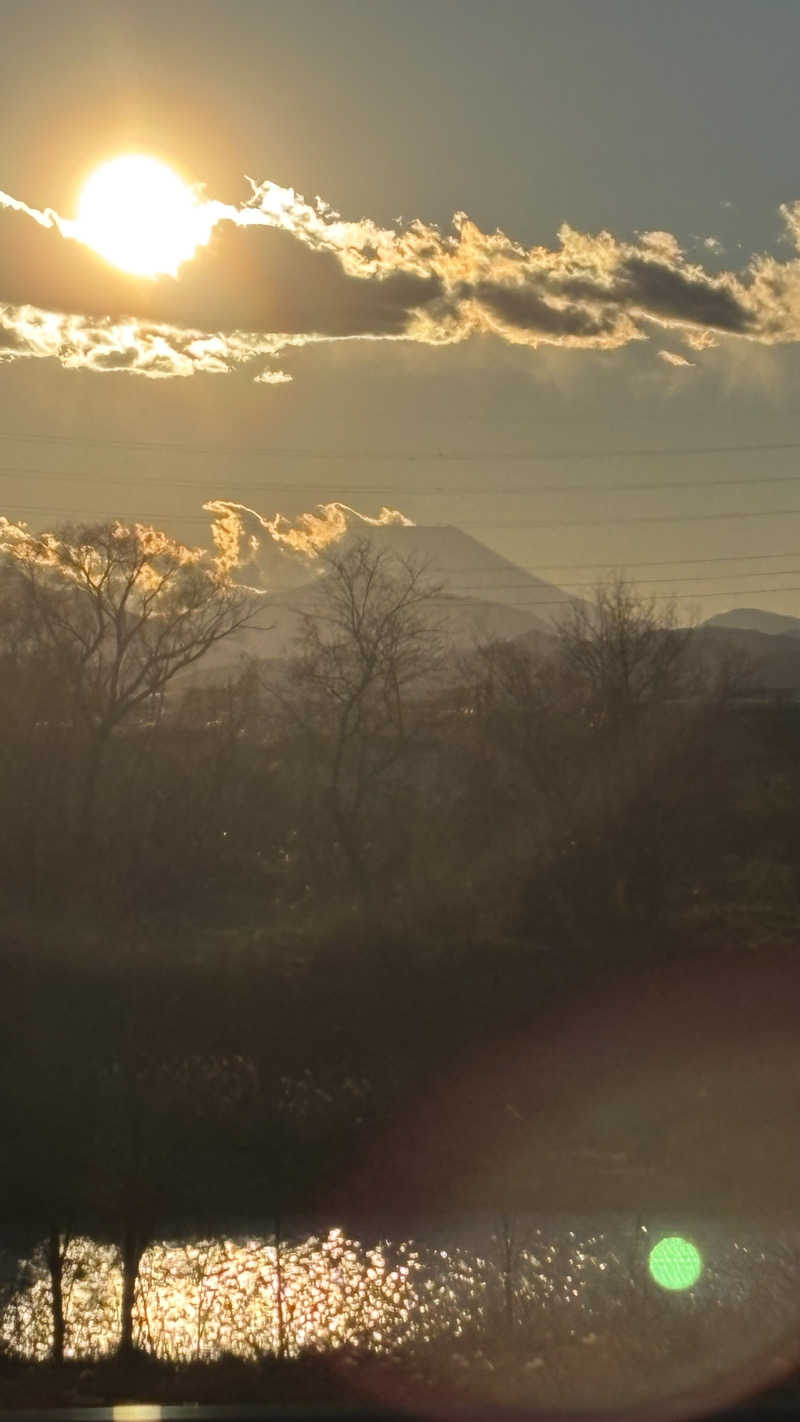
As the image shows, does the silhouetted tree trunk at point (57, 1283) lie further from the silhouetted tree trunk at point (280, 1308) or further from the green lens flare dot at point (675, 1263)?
the green lens flare dot at point (675, 1263)

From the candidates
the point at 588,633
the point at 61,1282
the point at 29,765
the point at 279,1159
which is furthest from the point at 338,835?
the point at 61,1282

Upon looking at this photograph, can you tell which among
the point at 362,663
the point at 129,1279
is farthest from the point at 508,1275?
the point at 362,663

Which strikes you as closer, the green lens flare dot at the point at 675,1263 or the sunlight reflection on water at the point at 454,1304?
the sunlight reflection on water at the point at 454,1304

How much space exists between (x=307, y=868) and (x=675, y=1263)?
3008 centimetres

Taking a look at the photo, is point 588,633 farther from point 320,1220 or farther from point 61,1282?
point 61,1282

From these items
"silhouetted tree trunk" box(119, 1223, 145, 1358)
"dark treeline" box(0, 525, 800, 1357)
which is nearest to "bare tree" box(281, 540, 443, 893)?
"dark treeline" box(0, 525, 800, 1357)

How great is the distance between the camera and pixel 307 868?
46.4 meters

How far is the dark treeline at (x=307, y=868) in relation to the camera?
26.4 metres

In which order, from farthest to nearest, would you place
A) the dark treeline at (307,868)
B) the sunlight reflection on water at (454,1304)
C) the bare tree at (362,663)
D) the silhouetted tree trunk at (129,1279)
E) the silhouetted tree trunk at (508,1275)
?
the bare tree at (362,663)
the dark treeline at (307,868)
the silhouetted tree trunk at (508,1275)
the silhouetted tree trunk at (129,1279)
the sunlight reflection on water at (454,1304)

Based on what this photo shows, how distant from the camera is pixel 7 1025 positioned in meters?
30.5

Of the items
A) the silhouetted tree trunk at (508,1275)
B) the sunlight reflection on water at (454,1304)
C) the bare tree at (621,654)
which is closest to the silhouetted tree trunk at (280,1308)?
the sunlight reflection on water at (454,1304)

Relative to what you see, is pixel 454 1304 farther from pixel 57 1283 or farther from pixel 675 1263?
pixel 57 1283

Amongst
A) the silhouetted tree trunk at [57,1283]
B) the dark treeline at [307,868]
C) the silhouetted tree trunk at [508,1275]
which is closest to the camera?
the silhouetted tree trunk at [57,1283]

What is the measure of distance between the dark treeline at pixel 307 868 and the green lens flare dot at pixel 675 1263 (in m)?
5.88
